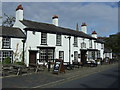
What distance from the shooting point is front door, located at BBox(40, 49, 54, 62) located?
22.9m

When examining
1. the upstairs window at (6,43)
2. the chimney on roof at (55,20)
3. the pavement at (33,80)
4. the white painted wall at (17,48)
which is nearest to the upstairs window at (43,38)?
the white painted wall at (17,48)

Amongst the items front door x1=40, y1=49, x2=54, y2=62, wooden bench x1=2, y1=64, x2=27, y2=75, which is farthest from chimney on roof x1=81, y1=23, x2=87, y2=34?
wooden bench x1=2, y1=64, x2=27, y2=75

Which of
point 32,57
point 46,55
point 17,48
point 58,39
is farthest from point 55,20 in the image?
point 17,48

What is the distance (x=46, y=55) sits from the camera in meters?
23.2

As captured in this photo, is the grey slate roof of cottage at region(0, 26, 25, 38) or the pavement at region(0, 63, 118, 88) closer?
the pavement at region(0, 63, 118, 88)

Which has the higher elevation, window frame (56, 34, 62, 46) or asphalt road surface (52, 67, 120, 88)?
window frame (56, 34, 62, 46)

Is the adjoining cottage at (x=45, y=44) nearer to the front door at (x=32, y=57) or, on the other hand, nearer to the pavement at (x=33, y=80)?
the front door at (x=32, y=57)

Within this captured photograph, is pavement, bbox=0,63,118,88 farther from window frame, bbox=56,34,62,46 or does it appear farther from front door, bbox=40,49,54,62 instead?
window frame, bbox=56,34,62,46

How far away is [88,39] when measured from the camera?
106ft

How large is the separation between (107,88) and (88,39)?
73.0 ft

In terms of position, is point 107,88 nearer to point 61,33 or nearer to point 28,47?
point 28,47

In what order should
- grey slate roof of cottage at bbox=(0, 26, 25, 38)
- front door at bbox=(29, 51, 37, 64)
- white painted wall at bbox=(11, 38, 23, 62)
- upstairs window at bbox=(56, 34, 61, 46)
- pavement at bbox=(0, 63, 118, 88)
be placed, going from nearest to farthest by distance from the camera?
pavement at bbox=(0, 63, 118, 88) < grey slate roof of cottage at bbox=(0, 26, 25, 38) < white painted wall at bbox=(11, 38, 23, 62) < front door at bbox=(29, 51, 37, 64) < upstairs window at bbox=(56, 34, 61, 46)

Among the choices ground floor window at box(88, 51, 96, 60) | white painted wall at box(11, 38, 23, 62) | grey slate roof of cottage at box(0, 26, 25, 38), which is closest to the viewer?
grey slate roof of cottage at box(0, 26, 25, 38)

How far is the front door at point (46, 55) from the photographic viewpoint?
22859 millimetres
